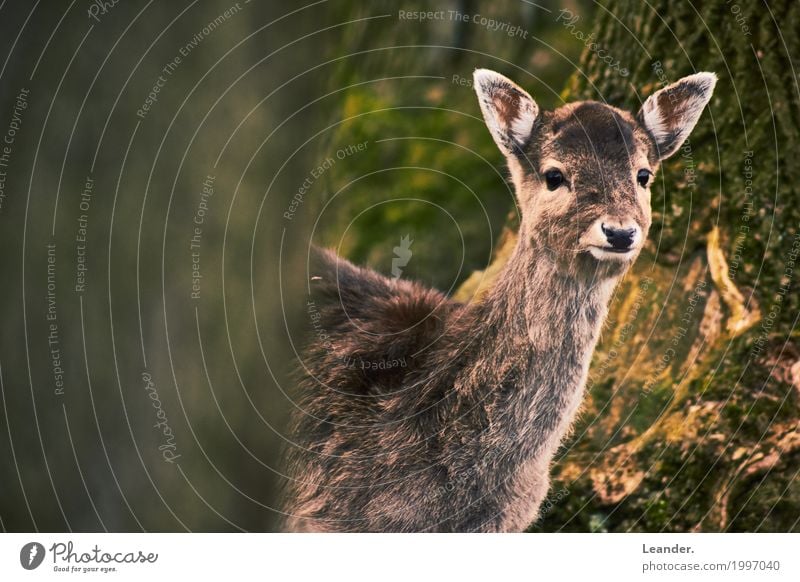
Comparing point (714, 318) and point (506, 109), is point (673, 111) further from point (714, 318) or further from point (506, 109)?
point (714, 318)

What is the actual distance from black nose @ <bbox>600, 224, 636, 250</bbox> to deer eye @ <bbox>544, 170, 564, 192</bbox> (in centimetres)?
33

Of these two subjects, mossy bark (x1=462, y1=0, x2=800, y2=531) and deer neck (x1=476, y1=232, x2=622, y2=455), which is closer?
deer neck (x1=476, y1=232, x2=622, y2=455)

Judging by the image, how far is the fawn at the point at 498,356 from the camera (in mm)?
4559

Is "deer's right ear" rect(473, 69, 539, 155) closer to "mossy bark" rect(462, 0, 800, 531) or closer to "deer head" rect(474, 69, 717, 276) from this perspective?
"deer head" rect(474, 69, 717, 276)

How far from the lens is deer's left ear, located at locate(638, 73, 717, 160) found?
483cm

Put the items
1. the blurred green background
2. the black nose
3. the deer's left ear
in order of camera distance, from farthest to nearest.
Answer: the deer's left ear → the black nose → the blurred green background

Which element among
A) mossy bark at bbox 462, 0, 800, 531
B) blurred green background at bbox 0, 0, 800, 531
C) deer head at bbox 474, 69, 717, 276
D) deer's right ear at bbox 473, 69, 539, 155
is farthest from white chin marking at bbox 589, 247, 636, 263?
blurred green background at bbox 0, 0, 800, 531

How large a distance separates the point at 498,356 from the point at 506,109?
4.10ft

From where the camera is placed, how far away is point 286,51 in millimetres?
1671

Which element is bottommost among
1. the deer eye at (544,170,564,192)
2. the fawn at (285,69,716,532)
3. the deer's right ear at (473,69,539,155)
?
the fawn at (285,69,716,532)

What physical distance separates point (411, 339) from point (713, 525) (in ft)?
7.39

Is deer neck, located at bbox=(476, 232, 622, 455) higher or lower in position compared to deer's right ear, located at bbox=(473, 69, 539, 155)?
lower

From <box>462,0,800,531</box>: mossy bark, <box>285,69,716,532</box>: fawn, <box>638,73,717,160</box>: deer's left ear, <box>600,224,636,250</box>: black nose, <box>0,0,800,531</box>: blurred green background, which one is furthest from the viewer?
<box>462,0,800,531</box>: mossy bark

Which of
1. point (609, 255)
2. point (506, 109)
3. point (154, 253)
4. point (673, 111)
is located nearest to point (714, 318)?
point (673, 111)
